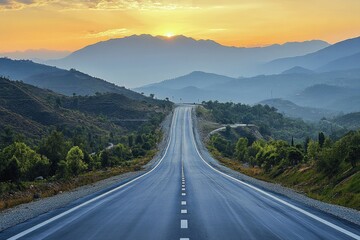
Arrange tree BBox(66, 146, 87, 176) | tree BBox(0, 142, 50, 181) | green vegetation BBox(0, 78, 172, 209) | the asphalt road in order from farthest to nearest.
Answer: tree BBox(0, 142, 50, 181), tree BBox(66, 146, 87, 176), green vegetation BBox(0, 78, 172, 209), the asphalt road

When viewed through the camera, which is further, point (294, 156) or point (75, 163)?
point (75, 163)

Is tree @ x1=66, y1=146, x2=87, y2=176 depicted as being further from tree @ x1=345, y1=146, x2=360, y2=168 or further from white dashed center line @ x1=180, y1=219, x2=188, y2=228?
white dashed center line @ x1=180, y1=219, x2=188, y2=228

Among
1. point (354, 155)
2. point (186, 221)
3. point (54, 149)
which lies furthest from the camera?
point (54, 149)

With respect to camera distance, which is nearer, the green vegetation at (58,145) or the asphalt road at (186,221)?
the asphalt road at (186,221)

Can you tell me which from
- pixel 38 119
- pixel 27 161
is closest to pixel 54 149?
pixel 27 161

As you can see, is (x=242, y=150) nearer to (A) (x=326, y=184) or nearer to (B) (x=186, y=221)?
(A) (x=326, y=184)

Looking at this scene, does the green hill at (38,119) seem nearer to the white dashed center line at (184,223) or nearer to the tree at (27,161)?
the tree at (27,161)

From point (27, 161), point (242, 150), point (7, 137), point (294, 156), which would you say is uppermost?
point (7, 137)

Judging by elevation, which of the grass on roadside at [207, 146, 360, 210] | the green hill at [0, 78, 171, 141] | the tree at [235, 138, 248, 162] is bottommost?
the tree at [235, 138, 248, 162]

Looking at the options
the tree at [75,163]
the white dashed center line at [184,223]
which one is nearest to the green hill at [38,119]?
the tree at [75,163]

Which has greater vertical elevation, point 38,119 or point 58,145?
point 38,119

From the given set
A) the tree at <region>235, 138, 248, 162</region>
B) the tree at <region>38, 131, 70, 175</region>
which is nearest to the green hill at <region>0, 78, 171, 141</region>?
the tree at <region>38, 131, 70, 175</region>

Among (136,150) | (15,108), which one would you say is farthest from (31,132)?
(136,150)

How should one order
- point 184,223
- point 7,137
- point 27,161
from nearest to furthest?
point 184,223 → point 27,161 → point 7,137
